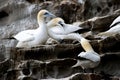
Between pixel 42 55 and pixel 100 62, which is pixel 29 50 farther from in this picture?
pixel 100 62

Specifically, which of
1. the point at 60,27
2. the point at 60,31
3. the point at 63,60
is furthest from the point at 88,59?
the point at 60,27

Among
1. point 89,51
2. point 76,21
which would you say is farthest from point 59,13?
point 89,51

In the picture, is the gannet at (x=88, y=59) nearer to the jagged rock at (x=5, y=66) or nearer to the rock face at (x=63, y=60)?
the rock face at (x=63, y=60)

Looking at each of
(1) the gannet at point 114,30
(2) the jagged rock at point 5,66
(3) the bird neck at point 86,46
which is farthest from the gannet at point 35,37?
(3) the bird neck at point 86,46

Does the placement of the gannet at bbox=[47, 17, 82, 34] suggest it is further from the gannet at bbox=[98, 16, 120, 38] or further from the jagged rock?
the jagged rock

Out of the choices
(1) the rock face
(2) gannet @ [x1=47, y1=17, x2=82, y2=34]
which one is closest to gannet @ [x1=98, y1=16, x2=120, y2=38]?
(1) the rock face

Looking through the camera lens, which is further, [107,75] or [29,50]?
[29,50]

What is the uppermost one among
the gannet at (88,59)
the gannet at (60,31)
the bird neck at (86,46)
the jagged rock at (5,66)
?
the gannet at (60,31)

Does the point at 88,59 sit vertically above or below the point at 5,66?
above

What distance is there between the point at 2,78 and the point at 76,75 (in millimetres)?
1989

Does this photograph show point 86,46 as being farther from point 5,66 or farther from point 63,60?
point 5,66

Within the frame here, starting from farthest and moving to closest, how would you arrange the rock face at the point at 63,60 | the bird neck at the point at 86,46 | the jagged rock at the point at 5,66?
1. the jagged rock at the point at 5,66
2. the rock face at the point at 63,60
3. the bird neck at the point at 86,46

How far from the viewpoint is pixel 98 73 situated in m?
9.00

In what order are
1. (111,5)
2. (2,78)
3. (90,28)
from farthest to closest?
(111,5)
(90,28)
(2,78)
